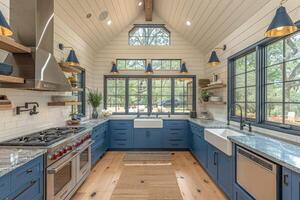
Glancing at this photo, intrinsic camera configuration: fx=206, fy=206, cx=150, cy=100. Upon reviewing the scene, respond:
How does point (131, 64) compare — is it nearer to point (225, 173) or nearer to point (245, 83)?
point (245, 83)

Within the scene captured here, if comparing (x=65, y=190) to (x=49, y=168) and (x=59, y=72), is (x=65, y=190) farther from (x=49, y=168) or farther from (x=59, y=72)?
(x=59, y=72)

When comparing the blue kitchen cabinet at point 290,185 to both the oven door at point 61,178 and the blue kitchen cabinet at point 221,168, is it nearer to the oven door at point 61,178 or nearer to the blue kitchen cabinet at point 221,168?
the blue kitchen cabinet at point 221,168

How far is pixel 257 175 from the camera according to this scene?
196 cm

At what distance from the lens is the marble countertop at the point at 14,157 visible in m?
1.53

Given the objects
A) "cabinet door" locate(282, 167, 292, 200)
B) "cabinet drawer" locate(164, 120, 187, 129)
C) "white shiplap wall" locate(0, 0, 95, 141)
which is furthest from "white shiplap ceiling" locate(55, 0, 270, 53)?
"cabinet door" locate(282, 167, 292, 200)

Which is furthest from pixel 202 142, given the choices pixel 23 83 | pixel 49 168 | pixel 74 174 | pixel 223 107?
pixel 23 83

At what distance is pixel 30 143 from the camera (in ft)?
7.14

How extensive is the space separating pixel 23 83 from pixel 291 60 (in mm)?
3049

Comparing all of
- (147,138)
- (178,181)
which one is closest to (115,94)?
(147,138)

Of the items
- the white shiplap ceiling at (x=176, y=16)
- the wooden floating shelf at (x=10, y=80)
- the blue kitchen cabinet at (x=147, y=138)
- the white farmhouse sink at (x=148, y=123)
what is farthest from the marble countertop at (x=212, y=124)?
the wooden floating shelf at (x=10, y=80)

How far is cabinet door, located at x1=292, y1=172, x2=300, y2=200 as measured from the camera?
1.40 metres

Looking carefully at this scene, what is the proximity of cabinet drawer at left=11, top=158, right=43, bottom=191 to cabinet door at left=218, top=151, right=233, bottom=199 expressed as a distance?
7.14 feet

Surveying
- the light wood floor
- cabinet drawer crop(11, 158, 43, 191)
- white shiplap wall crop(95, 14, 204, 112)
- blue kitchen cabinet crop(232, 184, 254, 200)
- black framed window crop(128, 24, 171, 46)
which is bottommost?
the light wood floor

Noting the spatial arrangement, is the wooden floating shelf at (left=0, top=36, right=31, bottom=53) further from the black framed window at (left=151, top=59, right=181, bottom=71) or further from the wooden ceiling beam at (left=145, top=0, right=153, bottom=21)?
the black framed window at (left=151, top=59, right=181, bottom=71)
